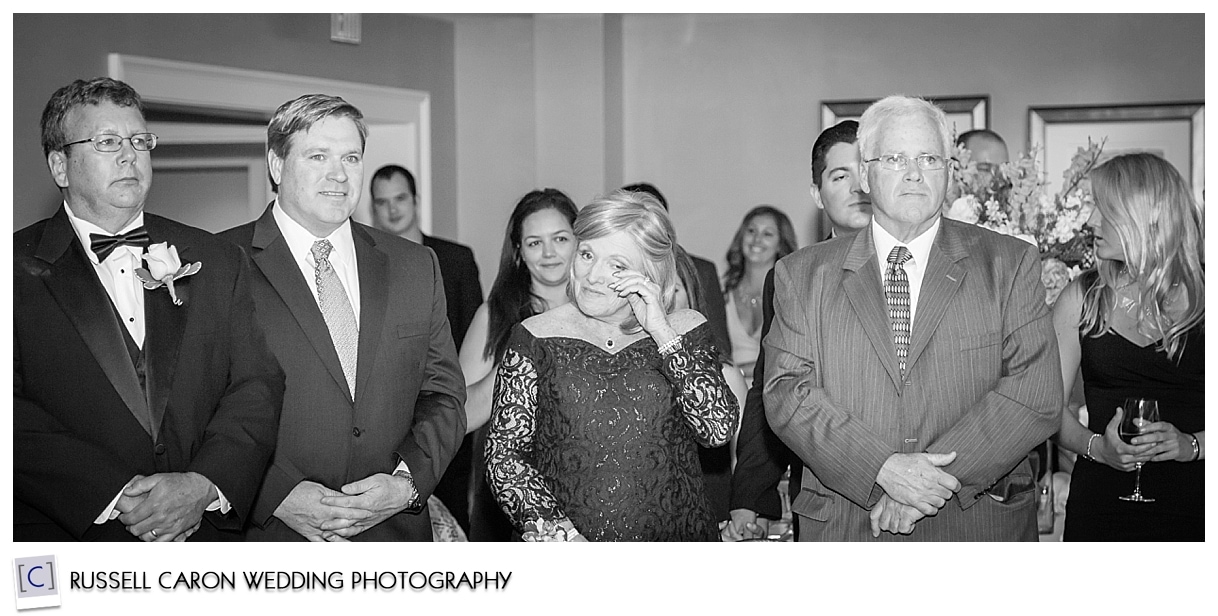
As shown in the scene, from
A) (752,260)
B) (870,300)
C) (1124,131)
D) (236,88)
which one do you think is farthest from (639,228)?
Answer: (1124,131)

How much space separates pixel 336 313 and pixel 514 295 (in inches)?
22.7

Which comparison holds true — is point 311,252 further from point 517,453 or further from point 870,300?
point 870,300

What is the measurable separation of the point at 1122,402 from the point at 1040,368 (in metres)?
0.41

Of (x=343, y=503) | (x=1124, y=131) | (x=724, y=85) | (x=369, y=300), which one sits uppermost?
(x=724, y=85)

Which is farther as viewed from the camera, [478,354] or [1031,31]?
[1031,31]

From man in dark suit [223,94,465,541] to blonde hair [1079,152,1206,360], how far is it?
1.68 metres

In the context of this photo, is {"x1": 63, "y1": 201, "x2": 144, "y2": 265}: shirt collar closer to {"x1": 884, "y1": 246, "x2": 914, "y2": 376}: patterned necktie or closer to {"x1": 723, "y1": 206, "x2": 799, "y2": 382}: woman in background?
Result: {"x1": 884, "y1": 246, "x2": 914, "y2": 376}: patterned necktie

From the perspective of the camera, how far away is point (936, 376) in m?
2.69

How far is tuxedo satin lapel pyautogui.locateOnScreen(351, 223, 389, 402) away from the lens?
9.23 feet

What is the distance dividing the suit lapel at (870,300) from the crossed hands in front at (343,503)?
111cm
